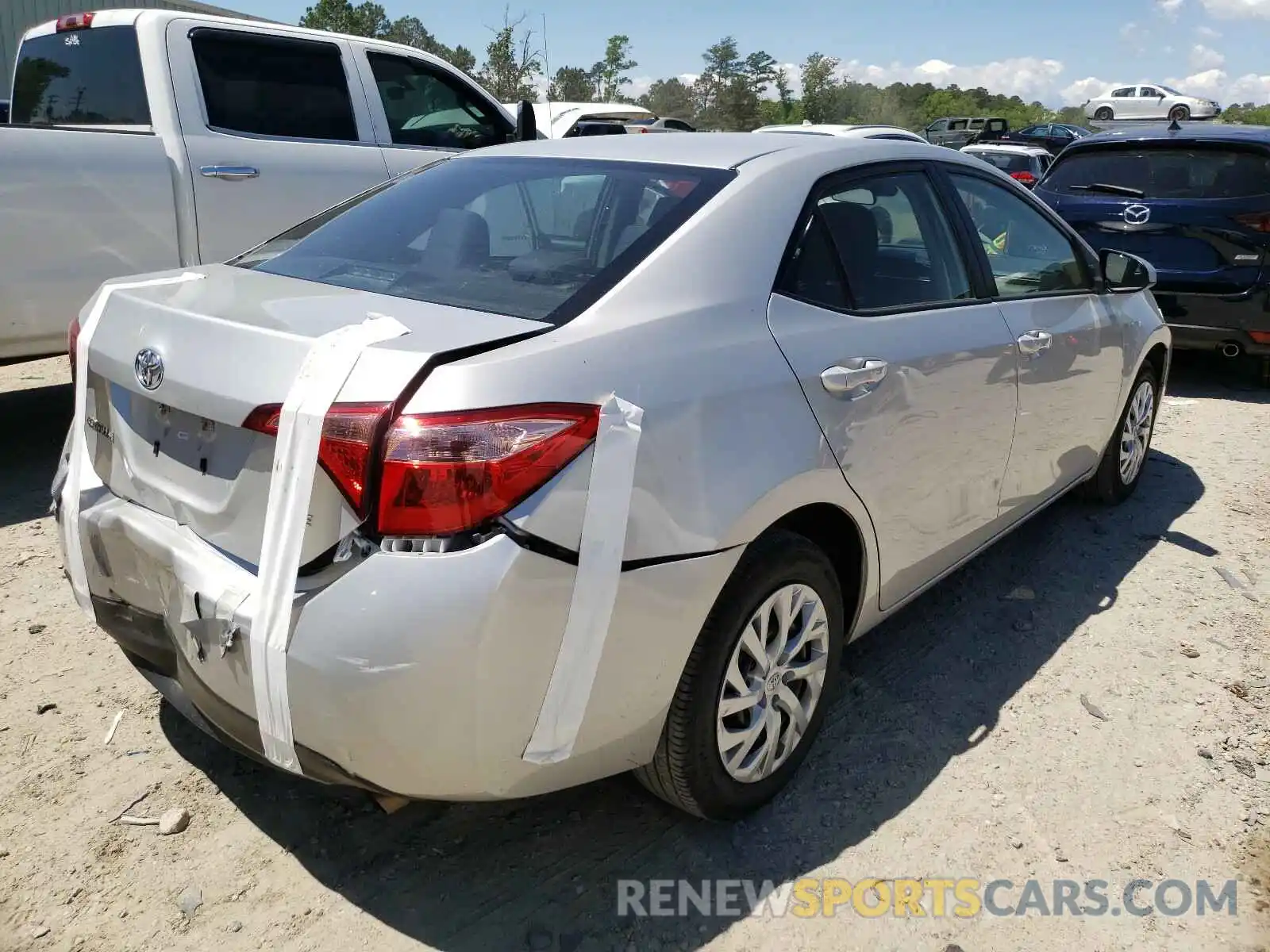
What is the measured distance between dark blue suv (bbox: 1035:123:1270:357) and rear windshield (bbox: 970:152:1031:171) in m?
8.15

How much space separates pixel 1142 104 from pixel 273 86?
123 feet

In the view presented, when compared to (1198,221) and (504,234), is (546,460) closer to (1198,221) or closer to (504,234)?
(504,234)

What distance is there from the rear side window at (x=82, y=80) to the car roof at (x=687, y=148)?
2916mm

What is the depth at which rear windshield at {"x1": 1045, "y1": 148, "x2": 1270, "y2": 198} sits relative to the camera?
6883mm

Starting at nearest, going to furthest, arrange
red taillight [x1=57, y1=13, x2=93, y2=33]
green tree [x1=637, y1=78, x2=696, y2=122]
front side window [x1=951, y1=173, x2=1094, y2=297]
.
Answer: front side window [x1=951, y1=173, x2=1094, y2=297] → red taillight [x1=57, y1=13, x2=93, y2=33] → green tree [x1=637, y1=78, x2=696, y2=122]

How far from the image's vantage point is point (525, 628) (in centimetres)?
193

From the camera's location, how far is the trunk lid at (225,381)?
6.43ft

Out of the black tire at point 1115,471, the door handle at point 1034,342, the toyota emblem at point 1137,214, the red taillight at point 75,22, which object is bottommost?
the black tire at point 1115,471

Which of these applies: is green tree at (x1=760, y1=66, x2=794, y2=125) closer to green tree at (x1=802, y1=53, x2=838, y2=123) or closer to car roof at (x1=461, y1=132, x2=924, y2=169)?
green tree at (x1=802, y1=53, x2=838, y2=123)

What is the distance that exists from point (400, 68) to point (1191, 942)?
5.79 meters

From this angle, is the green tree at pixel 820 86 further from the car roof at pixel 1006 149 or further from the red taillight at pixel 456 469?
the red taillight at pixel 456 469

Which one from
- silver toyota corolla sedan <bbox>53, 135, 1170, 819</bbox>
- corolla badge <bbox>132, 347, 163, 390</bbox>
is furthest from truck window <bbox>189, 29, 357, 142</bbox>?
corolla badge <bbox>132, 347, 163, 390</bbox>

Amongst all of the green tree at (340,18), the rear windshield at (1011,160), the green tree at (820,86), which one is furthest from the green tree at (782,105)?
the rear windshield at (1011,160)

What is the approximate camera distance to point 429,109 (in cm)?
627
